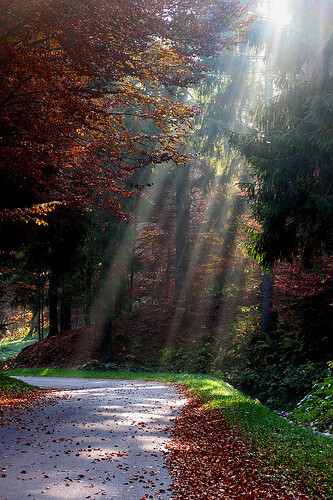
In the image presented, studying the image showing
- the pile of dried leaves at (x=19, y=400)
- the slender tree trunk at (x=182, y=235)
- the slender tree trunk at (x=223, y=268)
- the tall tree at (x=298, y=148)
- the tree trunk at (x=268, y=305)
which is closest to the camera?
the pile of dried leaves at (x=19, y=400)

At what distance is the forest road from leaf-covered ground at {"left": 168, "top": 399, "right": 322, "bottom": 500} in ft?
0.68

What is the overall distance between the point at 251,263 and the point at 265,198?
1001cm

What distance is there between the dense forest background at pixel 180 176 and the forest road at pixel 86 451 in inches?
131

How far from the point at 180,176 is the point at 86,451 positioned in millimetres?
18159

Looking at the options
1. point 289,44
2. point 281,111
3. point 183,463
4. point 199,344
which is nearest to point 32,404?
point 183,463

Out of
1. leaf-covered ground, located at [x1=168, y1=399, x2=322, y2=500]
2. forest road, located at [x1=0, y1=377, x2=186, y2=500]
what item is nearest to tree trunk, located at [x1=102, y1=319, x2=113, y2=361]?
forest road, located at [x1=0, y1=377, x2=186, y2=500]

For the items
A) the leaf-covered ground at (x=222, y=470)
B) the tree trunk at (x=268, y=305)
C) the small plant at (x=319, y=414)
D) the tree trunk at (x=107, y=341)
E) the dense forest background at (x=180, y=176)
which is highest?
the dense forest background at (x=180, y=176)

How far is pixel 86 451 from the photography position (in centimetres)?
538

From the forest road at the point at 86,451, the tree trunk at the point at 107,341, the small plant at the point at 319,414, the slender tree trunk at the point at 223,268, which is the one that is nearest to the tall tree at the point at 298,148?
the small plant at the point at 319,414

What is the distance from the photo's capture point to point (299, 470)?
4488mm

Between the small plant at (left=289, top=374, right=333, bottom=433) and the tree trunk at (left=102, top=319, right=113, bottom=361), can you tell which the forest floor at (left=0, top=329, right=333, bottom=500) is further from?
the tree trunk at (left=102, top=319, right=113, bottom=361)

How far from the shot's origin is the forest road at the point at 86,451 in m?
4.11

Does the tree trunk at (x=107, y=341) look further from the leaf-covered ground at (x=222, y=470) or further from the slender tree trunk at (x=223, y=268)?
the leaf-covered ground at (x=222, y=470)

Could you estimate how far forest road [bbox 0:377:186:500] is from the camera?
4109mm
